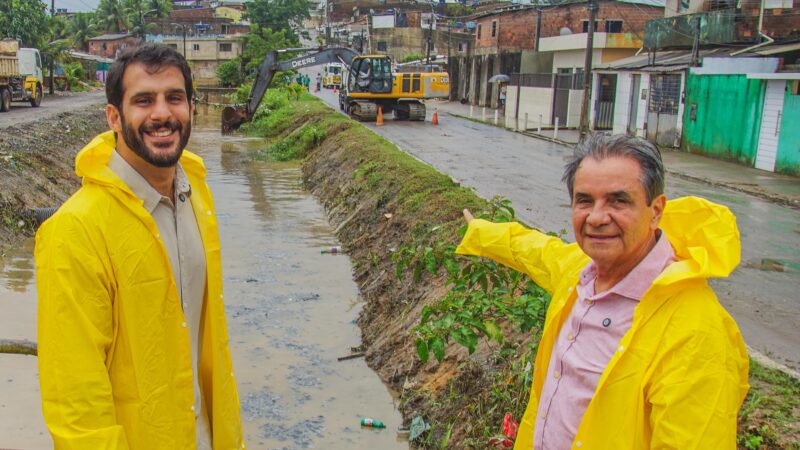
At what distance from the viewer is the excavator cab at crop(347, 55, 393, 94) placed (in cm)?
3200

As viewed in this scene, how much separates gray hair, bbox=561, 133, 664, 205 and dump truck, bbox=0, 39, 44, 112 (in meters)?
32.4

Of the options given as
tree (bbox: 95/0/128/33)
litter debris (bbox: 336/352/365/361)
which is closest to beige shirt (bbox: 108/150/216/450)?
litter debris (bbox: 336/352/365/361)

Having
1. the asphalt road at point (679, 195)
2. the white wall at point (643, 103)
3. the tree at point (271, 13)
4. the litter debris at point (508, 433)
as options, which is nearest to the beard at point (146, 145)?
the litter debris at point (508, 433)

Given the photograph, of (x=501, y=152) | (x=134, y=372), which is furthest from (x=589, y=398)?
(x=501, y=152)

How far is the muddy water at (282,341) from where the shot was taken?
21.8ft

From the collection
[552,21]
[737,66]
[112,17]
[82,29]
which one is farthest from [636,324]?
[82,29]

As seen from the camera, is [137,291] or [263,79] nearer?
[137,291]

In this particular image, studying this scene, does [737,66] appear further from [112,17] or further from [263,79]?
[112,17]

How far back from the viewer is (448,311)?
200 inches

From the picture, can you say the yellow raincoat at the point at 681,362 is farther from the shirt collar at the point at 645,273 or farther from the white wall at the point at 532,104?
the white wall at the point at 532,104

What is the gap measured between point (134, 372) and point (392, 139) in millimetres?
22615

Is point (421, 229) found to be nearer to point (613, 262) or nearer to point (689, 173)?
point (613, 262)

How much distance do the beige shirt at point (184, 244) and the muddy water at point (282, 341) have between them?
386 cm

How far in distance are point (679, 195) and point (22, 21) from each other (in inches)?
1543
